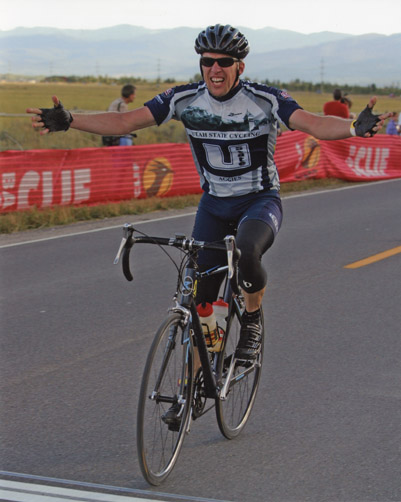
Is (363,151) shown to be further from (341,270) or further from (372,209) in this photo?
(341,270)

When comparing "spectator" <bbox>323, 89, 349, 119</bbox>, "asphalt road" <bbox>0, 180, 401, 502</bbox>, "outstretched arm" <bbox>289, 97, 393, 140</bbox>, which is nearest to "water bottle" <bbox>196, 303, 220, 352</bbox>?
"asphalt road" <bbox>0, 180, 401, 502</bbox>

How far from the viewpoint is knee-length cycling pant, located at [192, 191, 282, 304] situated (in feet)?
15.1

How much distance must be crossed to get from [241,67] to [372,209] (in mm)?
10521

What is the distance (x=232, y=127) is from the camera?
481cm

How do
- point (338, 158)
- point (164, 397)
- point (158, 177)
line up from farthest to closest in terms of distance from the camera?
point (338, 158), point (158, 177), point (164, 397)

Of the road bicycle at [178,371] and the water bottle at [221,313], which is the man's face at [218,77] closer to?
the road bicycle at [178,371]

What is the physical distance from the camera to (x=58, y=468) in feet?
14.3

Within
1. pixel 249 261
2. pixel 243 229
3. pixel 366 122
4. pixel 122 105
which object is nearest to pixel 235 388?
pixel 249 261

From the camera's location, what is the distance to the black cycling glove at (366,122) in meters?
4.45

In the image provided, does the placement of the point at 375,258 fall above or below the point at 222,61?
below

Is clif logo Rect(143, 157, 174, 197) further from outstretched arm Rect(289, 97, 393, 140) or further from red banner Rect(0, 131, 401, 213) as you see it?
outstretched arm Rect(289, 97, 393, 140)

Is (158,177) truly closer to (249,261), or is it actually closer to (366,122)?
(249,261)

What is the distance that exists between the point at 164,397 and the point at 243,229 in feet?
3.36

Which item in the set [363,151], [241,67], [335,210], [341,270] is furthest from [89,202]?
[241,67]
